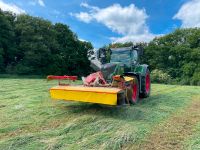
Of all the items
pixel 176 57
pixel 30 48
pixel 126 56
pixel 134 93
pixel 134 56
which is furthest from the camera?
pixel 176 57

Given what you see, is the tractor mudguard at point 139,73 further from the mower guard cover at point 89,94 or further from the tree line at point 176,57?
the tree line at point 176,57

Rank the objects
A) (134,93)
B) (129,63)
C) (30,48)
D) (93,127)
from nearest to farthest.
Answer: (93,127) → (134,93) → (129,63) → (30,48)

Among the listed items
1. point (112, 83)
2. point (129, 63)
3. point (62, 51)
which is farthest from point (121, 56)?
point (62, 51)

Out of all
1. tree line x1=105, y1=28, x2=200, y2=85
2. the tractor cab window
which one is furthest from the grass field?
tree line x1=105, y1=28, x2=200, y2=85

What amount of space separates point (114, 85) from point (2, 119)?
2.38 meters

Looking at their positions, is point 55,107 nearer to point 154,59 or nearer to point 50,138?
point 50,138

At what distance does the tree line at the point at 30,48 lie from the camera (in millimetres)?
23625

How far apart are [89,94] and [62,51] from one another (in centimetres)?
2361

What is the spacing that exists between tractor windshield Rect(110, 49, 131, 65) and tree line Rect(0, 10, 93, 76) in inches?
650

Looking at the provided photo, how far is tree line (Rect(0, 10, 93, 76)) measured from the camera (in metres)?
23.6

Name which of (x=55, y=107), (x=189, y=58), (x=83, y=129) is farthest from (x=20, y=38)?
(x=83, y=129)

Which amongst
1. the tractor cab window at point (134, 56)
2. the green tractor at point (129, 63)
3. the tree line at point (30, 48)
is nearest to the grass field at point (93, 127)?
the green tractor at point (129, 63)

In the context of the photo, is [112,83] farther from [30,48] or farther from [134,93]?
[30,48]

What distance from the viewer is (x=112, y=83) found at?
5734 mm
